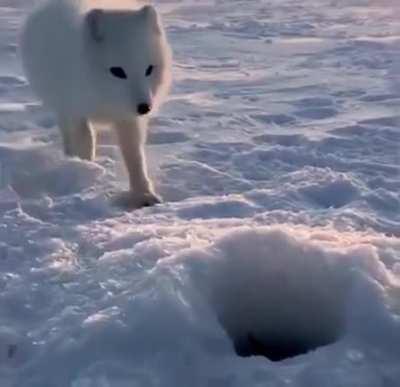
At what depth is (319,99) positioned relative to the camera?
574 centimetres

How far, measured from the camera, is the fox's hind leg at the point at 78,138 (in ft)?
13.9

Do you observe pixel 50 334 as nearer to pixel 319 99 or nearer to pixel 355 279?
pixel 355 279

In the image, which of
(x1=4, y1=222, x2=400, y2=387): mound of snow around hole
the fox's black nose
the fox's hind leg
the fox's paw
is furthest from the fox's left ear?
→ (x1=4, y1=222, x2=400, y2=387): mound of snow around hole

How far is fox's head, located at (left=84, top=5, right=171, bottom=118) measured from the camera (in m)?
3.79

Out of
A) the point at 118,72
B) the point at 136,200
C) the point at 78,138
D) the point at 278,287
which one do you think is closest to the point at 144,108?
the point at 118,72

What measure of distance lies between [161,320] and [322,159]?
2.20m

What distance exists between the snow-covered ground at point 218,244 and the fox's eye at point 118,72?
498 mm

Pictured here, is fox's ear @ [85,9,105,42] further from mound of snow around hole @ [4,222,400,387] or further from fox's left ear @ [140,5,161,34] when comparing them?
mound of snow around hole @ [4,222,400,387]

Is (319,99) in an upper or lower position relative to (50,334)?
lower

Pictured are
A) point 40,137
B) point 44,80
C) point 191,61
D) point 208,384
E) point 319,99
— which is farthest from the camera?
point 191,61

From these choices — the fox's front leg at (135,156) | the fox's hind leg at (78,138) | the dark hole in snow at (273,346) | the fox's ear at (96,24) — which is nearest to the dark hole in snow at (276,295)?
the dark hole in snow at (273,346)

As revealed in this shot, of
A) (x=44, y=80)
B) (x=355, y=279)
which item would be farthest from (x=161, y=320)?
(x=44, y=80)

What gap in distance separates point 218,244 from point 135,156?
4.43ft

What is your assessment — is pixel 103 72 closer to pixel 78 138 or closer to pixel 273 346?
pixel 78 138
